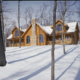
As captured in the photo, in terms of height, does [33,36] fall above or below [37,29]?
below

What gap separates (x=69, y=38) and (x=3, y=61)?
791 inches

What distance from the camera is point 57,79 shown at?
5395 mm

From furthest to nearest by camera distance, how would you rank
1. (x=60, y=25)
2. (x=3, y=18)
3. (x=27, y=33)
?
(x=27, y=33) → (x=60, y=25) → (x=3, y=18)

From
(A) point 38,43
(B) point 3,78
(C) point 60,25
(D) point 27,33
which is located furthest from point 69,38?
(B) point 3,78

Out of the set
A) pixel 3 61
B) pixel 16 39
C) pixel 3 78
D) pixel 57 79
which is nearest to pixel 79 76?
pixel 57 79

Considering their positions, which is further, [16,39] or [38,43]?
[16,39]

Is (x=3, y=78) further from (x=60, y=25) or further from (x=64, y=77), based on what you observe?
(x=60, y=25)

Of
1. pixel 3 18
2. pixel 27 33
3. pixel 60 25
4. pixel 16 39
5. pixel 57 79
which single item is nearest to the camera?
pixel 57 79

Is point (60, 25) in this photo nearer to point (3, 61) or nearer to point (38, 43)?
point (38, 43)

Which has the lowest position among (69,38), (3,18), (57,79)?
(57,79)

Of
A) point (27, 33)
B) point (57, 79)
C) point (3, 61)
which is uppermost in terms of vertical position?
point (27, 33)

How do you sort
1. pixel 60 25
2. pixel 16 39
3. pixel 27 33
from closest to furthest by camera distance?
pixel 60 25 < pixel 27 33 < pixel 16 39

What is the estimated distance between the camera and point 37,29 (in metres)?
24.7

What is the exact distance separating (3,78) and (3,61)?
2070mm
